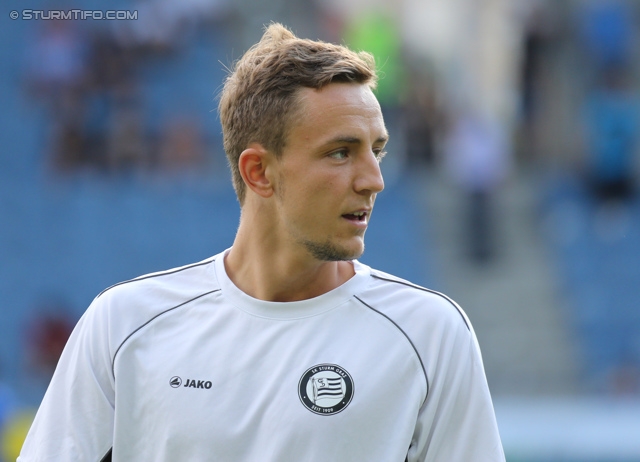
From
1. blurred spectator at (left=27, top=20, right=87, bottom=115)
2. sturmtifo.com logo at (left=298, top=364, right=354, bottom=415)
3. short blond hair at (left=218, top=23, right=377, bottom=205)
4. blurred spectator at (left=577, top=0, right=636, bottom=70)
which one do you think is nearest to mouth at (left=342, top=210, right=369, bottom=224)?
short blond hair at (left=218, top=23, right=377, bottom=205)

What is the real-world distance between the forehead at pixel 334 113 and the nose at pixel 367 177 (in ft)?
0.24

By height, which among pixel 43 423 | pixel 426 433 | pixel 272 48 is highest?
pixel 272 48

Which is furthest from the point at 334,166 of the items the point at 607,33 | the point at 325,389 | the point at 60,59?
the point at 607,33

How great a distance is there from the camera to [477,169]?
11.7 metres

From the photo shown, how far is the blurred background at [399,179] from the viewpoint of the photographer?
11.7 meters

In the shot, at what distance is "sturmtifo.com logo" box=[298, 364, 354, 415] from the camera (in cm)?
262

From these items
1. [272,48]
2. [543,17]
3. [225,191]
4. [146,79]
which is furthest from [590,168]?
[272,48]

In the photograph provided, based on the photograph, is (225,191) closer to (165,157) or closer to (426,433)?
(165,157)

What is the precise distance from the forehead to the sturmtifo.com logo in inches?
23.7

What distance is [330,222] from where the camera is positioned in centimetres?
268

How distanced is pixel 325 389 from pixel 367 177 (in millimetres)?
549

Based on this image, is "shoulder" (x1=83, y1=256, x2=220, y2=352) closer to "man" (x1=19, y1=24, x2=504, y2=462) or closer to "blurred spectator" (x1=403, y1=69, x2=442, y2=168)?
"man" (x1=19, y1=24, x2=504, y2=462)

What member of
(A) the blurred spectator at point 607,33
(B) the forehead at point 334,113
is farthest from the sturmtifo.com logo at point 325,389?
(A) the blurred spectator at point 607,33

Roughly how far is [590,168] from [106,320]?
1115cm
